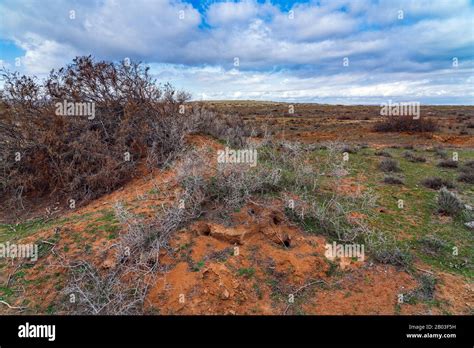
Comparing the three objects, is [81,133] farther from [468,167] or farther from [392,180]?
[468,167]

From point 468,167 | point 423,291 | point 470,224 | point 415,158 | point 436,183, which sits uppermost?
point 415,158

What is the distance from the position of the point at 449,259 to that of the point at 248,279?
9.52 feet

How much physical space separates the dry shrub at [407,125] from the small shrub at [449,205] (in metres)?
14.3

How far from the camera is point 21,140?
700cm

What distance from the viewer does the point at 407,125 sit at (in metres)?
19.0

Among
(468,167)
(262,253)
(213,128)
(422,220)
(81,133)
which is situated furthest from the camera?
(213,128)

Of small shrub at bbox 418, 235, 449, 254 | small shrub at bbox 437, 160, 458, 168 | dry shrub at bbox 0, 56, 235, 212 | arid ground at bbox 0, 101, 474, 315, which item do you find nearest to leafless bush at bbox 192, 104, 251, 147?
dry shrub at bbox 0, 56, 235, 212

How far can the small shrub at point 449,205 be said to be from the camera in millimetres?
5887

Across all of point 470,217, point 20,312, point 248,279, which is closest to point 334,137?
point 470,217

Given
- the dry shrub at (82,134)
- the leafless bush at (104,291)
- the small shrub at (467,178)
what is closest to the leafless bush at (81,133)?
the dry shrub at (82,134)

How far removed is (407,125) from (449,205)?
48.7ft

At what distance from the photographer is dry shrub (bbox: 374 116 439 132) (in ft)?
61.1

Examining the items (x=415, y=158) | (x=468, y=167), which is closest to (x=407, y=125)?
→ (x=415, y=158)

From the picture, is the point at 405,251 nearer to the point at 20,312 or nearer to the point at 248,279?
the point at 248,279
